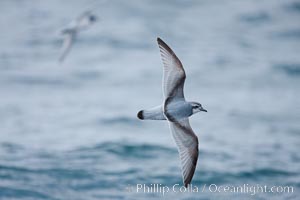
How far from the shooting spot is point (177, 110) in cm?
949

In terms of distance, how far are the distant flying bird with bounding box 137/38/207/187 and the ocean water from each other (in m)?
3.27

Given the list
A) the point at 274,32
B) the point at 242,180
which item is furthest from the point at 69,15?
the point at 242,180

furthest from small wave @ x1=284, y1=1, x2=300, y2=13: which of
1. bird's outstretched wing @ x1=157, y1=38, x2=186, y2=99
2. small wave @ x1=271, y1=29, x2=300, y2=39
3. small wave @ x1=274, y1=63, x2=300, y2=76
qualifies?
bird's outstretched wing @ x1=157, y1=38, x2=186, y2=99

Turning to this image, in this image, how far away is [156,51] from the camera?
65.5 ft

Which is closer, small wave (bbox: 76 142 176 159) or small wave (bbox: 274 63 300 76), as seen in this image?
small wave (bbox: 76 142 176 159)

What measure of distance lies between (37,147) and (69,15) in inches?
294

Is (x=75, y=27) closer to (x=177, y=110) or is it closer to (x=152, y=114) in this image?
(x=177, y=110)

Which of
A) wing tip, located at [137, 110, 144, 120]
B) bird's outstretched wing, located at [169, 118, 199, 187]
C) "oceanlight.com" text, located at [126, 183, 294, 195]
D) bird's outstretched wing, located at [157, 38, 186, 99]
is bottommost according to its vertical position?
"oceanlight.com" text, located at [126, 183, 294, 195]

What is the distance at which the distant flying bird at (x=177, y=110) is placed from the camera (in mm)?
9414

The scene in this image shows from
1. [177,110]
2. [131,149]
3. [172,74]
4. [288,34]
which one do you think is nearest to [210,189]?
[131,149]

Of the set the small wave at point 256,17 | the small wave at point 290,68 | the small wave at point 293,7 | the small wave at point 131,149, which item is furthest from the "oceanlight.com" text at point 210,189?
the small wave at point 293,7

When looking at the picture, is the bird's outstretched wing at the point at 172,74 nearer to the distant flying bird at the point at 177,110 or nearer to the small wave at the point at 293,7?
the distant flying bird at the point at 177,110

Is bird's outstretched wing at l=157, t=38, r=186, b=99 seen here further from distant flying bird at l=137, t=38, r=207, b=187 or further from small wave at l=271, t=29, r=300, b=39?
small wave at l=271, t=29, r=300, b=39

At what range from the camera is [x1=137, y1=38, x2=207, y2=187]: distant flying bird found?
9.41 meters
